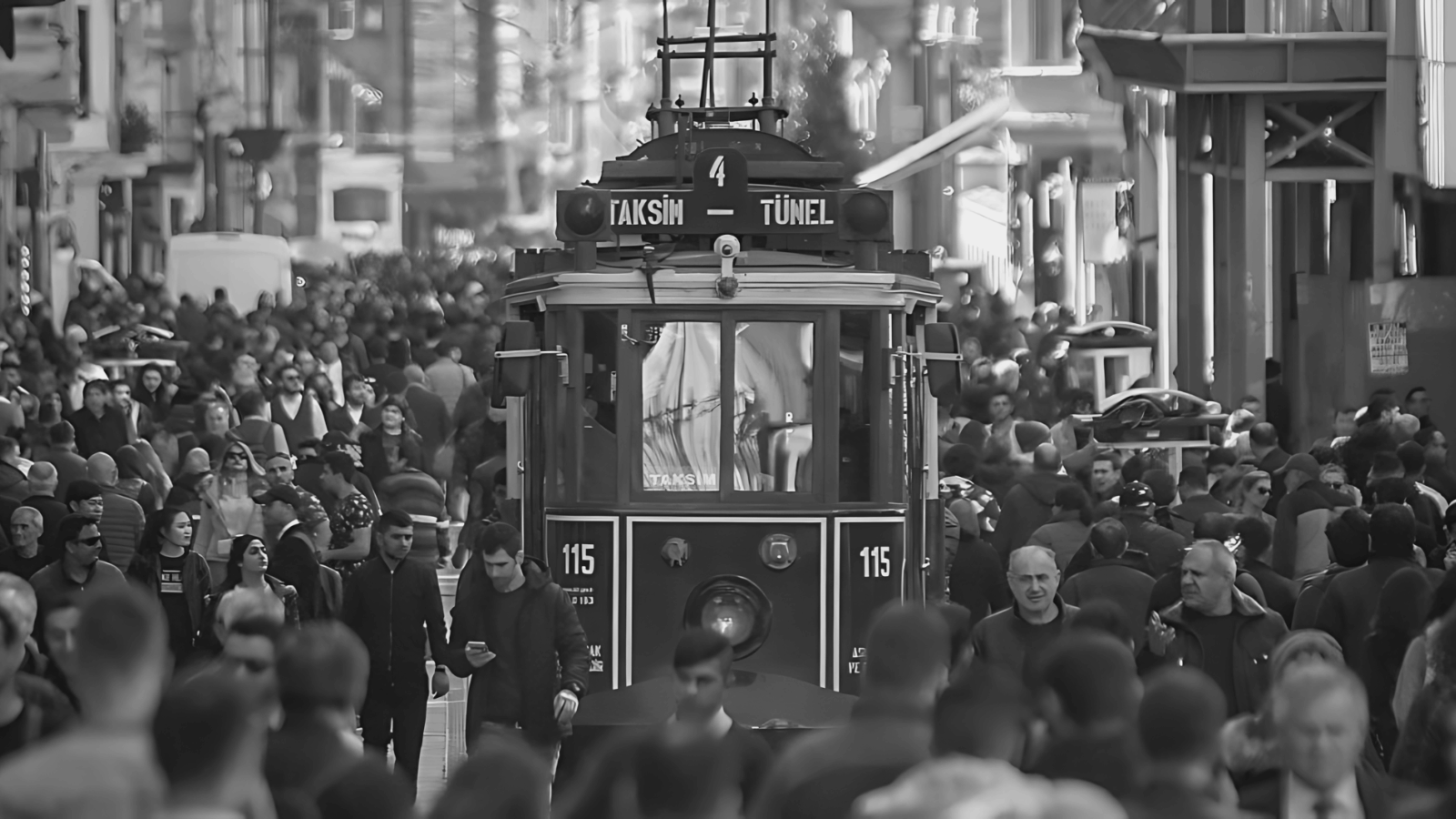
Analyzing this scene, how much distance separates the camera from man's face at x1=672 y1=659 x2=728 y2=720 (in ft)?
23.9

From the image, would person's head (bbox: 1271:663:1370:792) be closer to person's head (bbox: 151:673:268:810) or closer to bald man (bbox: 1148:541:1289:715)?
person's head (bbox: 151:673:268:810)

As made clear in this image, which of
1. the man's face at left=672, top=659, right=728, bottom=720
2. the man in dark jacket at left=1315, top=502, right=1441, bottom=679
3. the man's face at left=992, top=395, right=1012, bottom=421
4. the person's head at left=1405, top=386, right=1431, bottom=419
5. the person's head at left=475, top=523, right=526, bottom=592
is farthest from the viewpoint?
the person's head at left=1405, top=386, right=1431, bottom=419

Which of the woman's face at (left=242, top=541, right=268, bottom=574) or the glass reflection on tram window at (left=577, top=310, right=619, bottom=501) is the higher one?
the glass reflection on tram window at (left=577, top=310, right=619, bottom=501)

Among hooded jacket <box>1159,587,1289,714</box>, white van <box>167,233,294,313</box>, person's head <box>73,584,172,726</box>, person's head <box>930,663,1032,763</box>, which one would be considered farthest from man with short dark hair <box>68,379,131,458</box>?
white van <box>167,233,294,313</box>

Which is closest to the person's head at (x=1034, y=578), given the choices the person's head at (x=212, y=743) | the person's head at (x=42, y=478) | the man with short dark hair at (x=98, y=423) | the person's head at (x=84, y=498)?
the person's head at (x=84, y=498)

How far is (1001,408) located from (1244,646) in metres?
9.48

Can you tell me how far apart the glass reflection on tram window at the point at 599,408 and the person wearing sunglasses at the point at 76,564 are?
7.52 ft

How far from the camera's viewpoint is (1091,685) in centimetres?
606

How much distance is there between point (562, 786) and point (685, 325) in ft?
7.22

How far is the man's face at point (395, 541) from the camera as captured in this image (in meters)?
11.8

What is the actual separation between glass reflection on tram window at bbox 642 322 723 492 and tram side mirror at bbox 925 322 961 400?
43.0 inches

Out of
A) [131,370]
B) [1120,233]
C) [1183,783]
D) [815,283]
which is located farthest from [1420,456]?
[1120,233]

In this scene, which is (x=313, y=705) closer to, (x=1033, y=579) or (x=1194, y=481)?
(x=1033, y=579)

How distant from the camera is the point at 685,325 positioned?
12.5m
